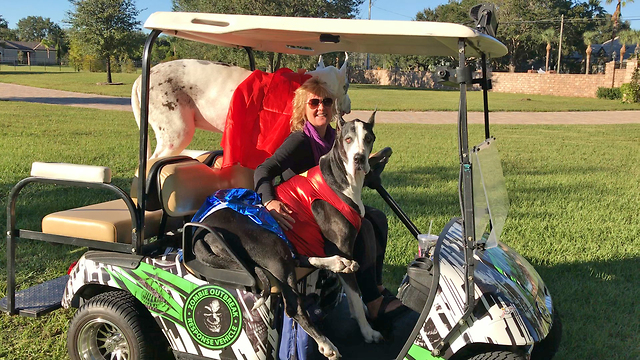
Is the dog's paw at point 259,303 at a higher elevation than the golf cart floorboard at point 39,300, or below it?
higher

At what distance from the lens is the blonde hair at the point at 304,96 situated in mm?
3121

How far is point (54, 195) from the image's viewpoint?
627 centimetres

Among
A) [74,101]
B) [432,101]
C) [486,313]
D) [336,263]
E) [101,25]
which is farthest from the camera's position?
[101,25]

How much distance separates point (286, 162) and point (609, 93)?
112ft

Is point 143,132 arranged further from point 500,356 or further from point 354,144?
point 500,356

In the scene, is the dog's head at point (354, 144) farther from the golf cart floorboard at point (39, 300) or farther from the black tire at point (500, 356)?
the golf cart floorboard at point (39, 300)

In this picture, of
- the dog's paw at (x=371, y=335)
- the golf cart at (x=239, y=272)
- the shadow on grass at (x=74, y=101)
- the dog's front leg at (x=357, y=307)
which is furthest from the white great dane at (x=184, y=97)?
the shadow on grass at (x=74, y=101)

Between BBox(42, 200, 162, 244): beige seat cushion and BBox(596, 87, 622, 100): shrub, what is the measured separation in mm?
33836

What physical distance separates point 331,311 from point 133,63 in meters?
53.6

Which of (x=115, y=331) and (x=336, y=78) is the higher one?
(x=336, y=78)

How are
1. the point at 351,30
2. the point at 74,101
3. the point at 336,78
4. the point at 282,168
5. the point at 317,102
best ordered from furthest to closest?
the point at 74,101
the point at 336,78
the point at 317,102
the point at 282,168
the point at 351,30

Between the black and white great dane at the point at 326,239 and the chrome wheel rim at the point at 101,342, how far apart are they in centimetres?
67

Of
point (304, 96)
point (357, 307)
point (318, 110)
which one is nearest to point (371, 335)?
point (357, 307)

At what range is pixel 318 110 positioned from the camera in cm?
313
